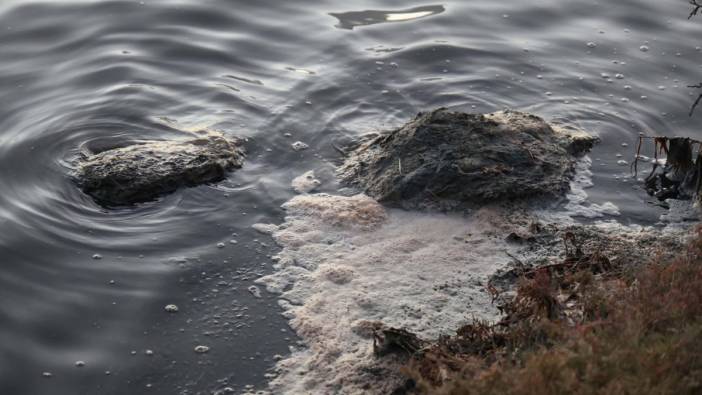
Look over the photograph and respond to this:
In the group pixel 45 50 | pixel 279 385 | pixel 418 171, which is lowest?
pixel 279 385

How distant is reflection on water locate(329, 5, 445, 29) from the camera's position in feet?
37.1

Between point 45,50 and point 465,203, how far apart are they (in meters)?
5.76

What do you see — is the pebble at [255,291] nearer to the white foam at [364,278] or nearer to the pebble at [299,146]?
the white foam at [364,278]

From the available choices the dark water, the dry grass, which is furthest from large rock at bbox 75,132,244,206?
the dry grass

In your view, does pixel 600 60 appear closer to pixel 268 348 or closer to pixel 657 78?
pixel 657 78

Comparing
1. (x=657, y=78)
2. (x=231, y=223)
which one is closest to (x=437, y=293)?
(x=231, y=223)

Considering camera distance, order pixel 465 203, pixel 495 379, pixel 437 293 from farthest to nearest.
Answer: pixel 465 203 < pixel 437 293 < pixel 495 379

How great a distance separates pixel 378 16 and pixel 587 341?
7.98m

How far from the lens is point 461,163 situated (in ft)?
24.1

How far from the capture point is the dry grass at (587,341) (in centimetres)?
400

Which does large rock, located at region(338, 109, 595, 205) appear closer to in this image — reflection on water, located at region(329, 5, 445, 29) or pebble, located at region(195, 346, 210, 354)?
pebble, located at region(195, 346, 210, 354)

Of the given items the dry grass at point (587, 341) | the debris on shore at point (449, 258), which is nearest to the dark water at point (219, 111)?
the debris on shore at point (449, 258)

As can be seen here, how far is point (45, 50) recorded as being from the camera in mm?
10188

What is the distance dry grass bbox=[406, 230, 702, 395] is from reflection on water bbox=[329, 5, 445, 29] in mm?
6313
